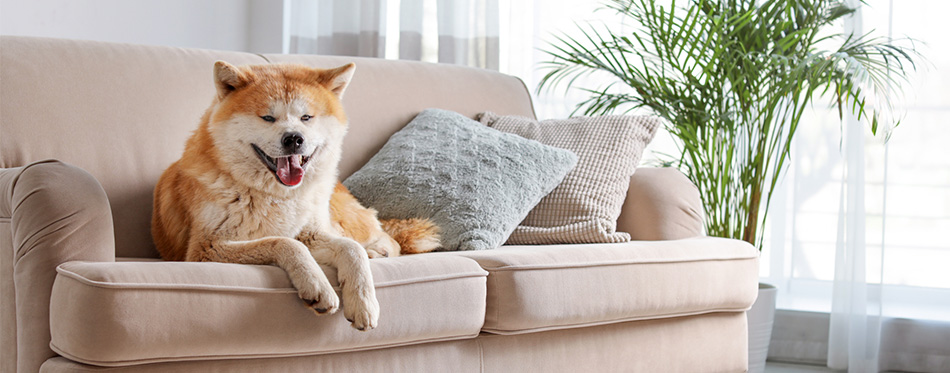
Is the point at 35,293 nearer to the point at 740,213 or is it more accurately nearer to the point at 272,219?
the point at 272,219

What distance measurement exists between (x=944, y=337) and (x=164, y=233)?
2.58 metres

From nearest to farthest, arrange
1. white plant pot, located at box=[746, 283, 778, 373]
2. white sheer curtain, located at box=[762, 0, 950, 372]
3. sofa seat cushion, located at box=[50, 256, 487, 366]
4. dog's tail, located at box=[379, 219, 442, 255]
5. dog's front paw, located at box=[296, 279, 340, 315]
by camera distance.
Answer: sofa seat cushion, located at box=[50, 256, 487, 366] → dog's front paw, located at box=[296, 279, 340, 315] → dog's tail, located at box=[379, 219, 442, 255] → white plant pot, located at box=[746, 283, 778, 373] → white sheer curtain, located at box=[762, 0, 950, 372]

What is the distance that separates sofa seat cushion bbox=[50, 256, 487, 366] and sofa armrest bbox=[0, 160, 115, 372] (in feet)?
0.17

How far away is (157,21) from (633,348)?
2.28 meters

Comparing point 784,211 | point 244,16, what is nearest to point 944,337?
point 784,211

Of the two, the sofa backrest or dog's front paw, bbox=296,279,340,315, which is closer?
dog's front paw, bbox=296,279,340,315

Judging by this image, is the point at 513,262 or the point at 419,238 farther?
the point at 419,238

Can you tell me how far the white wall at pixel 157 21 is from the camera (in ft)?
8.85

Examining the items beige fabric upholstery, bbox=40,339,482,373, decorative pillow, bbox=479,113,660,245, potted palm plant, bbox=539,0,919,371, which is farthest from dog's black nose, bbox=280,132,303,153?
potted palm plant, bbox=539,0,919,371

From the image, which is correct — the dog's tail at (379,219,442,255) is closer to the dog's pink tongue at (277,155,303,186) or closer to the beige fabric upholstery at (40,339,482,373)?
the beige fabric upholstery at (40,339,482,373)

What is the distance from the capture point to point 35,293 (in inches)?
54.4

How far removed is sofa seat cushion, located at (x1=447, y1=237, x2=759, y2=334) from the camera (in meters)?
1.73

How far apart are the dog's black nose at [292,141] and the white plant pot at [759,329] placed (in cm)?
170

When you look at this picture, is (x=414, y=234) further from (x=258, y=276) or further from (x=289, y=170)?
(x=258, y=276)
